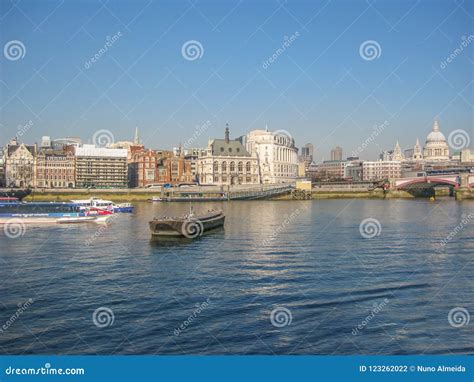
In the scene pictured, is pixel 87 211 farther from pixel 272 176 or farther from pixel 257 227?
pixel 272 176

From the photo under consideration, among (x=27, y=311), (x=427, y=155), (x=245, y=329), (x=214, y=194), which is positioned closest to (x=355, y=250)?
(x=245, y=329)

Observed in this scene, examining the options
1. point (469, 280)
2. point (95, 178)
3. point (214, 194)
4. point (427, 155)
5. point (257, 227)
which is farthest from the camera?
point (427, 155)

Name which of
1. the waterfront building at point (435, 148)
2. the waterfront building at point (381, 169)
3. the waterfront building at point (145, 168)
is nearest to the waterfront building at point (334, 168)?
the waterfront building at point (381, 169)

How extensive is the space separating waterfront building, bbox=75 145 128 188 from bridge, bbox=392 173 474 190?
127 feet

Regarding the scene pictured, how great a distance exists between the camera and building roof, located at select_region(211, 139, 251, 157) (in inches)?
3314

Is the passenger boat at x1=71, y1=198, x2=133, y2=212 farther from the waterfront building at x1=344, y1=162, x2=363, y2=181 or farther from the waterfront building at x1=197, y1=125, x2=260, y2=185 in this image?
the waterfront building at x1=344, y1=162, x2=363, y2=181

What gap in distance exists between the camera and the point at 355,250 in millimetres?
17266

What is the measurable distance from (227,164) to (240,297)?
2888 inches

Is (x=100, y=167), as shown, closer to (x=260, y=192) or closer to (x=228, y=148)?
(x=228, y=148)

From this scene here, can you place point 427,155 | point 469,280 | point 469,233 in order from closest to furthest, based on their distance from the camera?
point 469,280 < point 469,233 < point 427,155

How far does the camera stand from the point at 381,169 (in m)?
115

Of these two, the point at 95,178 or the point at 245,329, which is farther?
the point at 95,178

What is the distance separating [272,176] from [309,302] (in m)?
76.3

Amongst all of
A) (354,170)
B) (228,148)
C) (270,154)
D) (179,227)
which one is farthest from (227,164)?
(179,227)
